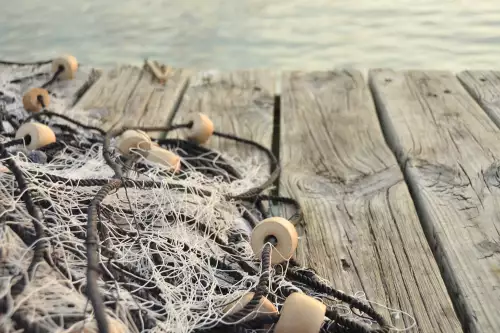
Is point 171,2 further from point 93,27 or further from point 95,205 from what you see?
point 95,205

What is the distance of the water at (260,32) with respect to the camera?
483 cm

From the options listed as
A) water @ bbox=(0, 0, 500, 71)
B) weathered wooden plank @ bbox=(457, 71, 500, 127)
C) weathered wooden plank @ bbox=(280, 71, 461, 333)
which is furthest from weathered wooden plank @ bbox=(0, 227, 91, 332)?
water @ bbox=(0, 0, 500, 71)

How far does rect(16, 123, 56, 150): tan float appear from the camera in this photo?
5.75 feet

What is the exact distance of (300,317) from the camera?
1131mm

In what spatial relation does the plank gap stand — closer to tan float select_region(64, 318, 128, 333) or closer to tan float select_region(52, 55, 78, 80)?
tan float select_region(52, 55, 78, 80)

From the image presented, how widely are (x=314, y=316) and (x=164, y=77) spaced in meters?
1.80

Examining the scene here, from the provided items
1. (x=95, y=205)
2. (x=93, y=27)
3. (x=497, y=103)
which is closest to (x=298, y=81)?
(x=497, y=103)

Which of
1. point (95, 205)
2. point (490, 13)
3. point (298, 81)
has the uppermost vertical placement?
point (95, 205)

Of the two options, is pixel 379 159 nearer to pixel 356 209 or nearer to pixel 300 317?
pixel 356 209

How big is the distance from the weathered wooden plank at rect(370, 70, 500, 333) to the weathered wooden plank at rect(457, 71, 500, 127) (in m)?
0.03

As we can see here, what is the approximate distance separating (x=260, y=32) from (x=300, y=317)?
14.4ft

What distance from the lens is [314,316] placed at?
1136mm

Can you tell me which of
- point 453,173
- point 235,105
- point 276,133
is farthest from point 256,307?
point 235,105

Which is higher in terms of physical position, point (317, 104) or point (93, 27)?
point (317, 104)
